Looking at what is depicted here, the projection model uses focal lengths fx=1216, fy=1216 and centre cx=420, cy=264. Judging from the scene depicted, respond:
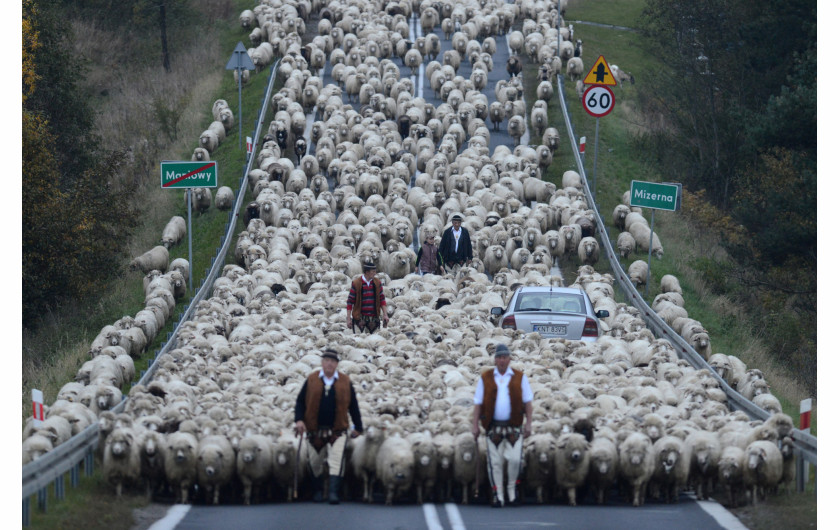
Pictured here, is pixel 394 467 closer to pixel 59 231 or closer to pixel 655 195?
pixel 655 195

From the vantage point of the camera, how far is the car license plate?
777 inches

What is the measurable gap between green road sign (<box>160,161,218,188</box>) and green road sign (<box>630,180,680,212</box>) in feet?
26.6

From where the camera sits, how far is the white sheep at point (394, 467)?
12.5m

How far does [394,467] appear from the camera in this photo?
491 inches

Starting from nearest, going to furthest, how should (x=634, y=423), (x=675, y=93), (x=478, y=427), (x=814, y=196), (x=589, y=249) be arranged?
(x=478, y=427)
(x=634, y=423)
(x=814, y=196)
(x=589, y=249)
(x=675, y=93)

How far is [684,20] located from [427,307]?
2722 centimetres

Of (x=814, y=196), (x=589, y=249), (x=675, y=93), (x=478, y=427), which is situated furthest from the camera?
(x=675, y=93)

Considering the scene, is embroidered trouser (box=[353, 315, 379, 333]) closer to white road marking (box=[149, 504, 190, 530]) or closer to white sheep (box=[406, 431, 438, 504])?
white sheep (box=[406, 431, 438, 504])

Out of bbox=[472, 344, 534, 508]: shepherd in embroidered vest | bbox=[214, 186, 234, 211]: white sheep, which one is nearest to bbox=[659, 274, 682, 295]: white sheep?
bbox=[214, 186, 234, 211]: white sheep

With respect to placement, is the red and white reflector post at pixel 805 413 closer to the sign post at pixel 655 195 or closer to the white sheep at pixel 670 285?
the sign post at pixel 655 195

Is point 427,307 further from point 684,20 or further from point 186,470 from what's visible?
point 684,20

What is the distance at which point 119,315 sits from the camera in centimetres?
2581

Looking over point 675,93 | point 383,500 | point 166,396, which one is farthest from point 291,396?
point 675,93

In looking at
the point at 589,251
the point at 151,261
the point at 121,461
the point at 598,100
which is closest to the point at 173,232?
the point at 151,261
